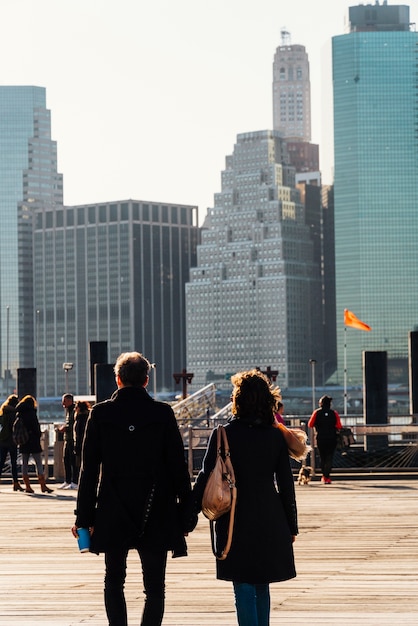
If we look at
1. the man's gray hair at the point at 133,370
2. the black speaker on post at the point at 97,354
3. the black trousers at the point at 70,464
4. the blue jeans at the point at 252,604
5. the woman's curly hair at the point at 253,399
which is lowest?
the black trousers at the point at 70,464

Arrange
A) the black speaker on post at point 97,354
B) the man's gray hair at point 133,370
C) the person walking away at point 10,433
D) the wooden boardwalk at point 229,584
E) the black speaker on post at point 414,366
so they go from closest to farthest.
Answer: the man's gray hair at point 133,370 < the wooden boardwalk at point 229,584 < the person walking away at point 10,433 < the black speaker on post at point 414,366 < the black speaker on post at point 97,354

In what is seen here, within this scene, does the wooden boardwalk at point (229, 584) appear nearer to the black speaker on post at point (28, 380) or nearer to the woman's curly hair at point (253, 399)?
the woman's curly hair at point (253, 399)

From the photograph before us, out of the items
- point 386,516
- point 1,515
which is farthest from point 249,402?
point 1,515

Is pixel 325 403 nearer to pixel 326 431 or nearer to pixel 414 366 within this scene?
pixel 326 431

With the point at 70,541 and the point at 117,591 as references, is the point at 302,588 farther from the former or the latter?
the point at 70,541

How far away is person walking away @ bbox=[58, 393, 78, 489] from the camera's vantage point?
82.6ft

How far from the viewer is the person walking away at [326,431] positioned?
26484mm

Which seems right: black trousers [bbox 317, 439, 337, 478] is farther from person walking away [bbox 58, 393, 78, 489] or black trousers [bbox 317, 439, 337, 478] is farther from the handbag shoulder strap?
the handbag shoulder strap

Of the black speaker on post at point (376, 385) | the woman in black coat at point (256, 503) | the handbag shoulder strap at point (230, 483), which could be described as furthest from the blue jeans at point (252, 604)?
the black speaker on post at point (376, 385)

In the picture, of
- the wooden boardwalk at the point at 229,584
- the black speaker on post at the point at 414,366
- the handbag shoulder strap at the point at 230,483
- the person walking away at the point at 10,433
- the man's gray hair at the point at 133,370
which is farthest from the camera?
the black speaker on post at the point at 414,366

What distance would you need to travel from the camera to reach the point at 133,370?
8820mm

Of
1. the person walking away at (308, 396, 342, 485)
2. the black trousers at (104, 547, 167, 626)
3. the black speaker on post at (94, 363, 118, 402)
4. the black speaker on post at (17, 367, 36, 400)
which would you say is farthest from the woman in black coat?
the black speaker on post at (17, 367, 36, 400)

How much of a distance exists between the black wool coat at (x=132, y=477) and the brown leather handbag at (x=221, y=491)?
231 mm

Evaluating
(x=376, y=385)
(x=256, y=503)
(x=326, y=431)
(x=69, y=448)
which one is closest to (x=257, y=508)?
(x=256, y=503)
